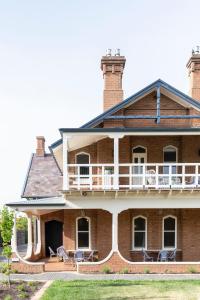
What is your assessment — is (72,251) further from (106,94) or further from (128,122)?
(106,94)

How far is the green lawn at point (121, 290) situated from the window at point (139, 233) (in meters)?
5.01

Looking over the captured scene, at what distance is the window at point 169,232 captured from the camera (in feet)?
60.7

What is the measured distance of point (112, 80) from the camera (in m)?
20.8

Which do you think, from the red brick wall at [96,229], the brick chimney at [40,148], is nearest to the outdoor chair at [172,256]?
the red brick wall at [96,229]

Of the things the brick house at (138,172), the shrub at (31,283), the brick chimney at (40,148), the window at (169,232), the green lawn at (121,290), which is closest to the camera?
the green lawn at (121,290)

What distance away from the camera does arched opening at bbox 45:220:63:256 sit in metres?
22.1

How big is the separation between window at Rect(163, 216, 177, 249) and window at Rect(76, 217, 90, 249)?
14.2 ft

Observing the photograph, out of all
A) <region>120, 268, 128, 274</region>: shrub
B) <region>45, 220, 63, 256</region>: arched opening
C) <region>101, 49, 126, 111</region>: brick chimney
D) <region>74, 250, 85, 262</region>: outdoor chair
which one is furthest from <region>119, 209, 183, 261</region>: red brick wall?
<region>101, 49, 126, 111</region>: brick chimney

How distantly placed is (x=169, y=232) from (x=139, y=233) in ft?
5.47

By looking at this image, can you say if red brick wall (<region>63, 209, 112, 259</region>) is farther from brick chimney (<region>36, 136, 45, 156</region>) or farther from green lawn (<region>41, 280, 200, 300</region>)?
brick chimney (<region>36, 136, 45, 156</region>)

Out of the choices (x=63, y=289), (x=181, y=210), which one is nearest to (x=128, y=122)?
(x=181, y=210)

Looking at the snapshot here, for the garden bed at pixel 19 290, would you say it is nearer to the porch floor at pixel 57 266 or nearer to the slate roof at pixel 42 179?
the porch floor at pixel 57 266

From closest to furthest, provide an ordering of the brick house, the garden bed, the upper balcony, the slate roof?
Result: the garden bed, the brick house, the upper balcony, the slate roof

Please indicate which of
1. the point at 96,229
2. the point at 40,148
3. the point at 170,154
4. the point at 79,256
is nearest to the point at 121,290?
the point at 79,256
